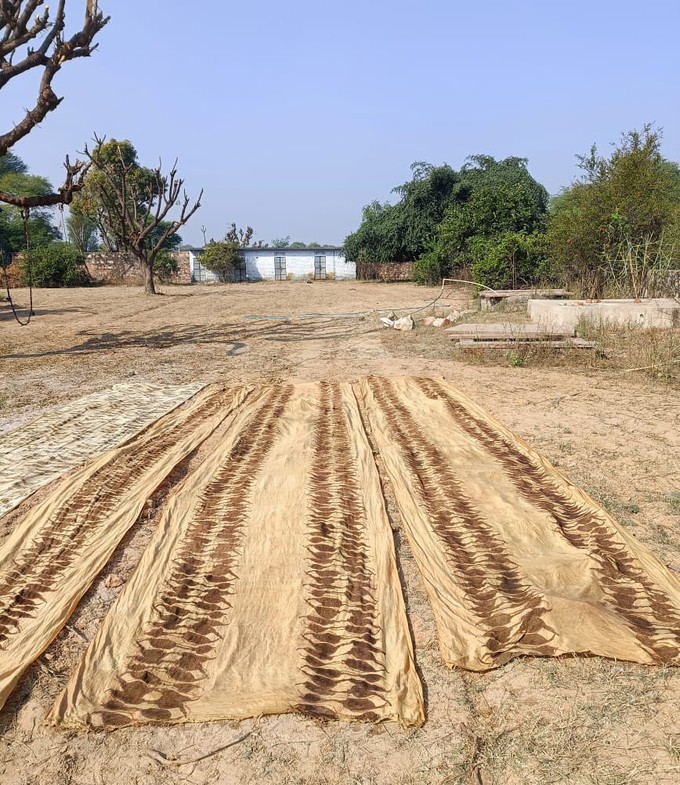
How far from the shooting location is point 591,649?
2025mm

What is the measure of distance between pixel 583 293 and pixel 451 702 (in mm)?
11612

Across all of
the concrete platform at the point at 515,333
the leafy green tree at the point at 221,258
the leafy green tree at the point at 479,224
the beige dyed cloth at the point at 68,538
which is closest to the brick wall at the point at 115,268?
the leafy green tree at the point at 221,258

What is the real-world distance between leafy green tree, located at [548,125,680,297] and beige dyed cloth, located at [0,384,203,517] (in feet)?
27.9

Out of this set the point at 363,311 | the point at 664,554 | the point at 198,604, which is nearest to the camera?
the point at 198,604

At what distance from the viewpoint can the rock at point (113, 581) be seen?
255cm

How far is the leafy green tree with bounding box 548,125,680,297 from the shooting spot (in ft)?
35.9

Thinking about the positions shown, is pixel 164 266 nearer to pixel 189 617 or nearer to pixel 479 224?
pixel 479 224

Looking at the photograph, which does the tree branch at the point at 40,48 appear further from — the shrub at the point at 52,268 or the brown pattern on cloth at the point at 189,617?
the shrub at the point at 52,268

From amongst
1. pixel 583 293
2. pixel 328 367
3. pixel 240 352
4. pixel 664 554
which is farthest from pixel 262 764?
pixel 583 293

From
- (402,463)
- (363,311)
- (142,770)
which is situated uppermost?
(363,311)

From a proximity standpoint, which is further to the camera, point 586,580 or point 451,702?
point 586,580

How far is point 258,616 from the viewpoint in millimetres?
2275

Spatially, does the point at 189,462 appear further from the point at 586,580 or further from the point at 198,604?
the point at 586,580

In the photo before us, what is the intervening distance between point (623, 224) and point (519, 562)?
10.7 metres
